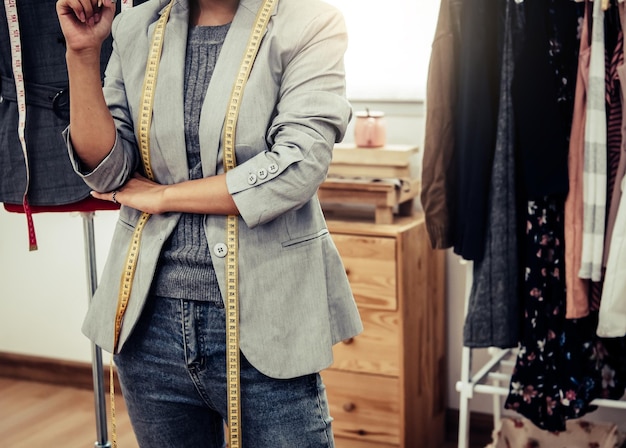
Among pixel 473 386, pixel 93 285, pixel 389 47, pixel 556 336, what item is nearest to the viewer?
pixel 556 336

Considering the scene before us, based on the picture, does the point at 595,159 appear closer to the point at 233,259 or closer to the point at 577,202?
the point at 577,202

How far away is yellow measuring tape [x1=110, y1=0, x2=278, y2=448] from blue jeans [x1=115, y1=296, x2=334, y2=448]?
2 cm

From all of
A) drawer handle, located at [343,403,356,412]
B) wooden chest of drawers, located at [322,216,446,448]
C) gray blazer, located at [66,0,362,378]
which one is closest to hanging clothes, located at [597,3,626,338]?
wooden chest of drawers, located at [322,216,446,448]

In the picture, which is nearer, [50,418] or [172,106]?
[172,106]

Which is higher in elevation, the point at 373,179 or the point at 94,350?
the point at 373,179

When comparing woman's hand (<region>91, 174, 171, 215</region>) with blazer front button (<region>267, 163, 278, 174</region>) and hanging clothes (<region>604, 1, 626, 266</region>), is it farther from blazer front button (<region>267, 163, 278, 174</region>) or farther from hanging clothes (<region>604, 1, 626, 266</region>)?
hanging clothes (<region>604, 1, 626, 266</region>)

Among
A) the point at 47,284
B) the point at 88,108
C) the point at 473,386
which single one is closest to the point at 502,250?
the point at 473,386

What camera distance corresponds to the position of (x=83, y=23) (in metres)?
1.37

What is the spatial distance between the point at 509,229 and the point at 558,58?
437mm

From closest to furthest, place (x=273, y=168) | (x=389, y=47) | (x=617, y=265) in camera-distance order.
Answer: (x=273, y=168), (x=617, y=265), (x=389, y=47)


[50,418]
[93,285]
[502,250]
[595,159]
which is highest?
[595,159]

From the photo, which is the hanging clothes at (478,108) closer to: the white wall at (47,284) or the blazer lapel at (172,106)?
the blazer lapel at (172,106)

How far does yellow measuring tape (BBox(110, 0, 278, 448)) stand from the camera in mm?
1331

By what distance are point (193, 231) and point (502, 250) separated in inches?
41.7
